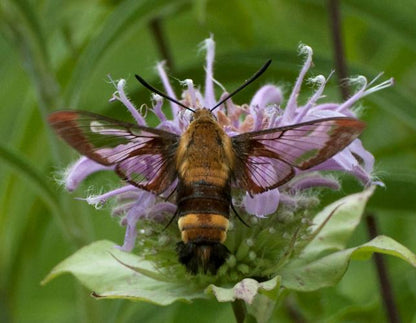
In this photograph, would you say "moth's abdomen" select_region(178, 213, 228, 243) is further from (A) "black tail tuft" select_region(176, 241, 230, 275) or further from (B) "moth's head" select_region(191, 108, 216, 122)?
(B) "moth's head" select_region(191, 108, 216, 122)

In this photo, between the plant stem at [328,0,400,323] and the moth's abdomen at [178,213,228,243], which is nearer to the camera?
the moth's abdomen at [178,213,228,243]

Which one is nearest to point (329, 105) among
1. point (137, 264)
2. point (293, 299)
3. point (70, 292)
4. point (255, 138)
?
point (255, 138)

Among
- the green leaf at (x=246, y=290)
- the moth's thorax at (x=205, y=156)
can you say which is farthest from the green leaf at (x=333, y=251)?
the moth's thorax at (x=205, y=156)

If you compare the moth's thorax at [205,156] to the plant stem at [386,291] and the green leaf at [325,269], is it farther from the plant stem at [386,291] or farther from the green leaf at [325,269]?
the plant stem at [386,291]

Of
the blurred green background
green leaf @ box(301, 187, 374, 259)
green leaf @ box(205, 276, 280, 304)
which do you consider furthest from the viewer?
the blurred green background

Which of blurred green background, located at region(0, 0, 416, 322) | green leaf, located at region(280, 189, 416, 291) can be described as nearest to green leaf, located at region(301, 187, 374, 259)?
green leaf, located at region(280, 189, 416, 291)

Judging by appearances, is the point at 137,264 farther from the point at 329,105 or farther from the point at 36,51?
the point at 36,51

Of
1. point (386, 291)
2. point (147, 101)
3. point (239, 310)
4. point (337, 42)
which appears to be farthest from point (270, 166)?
point (147, 101)
